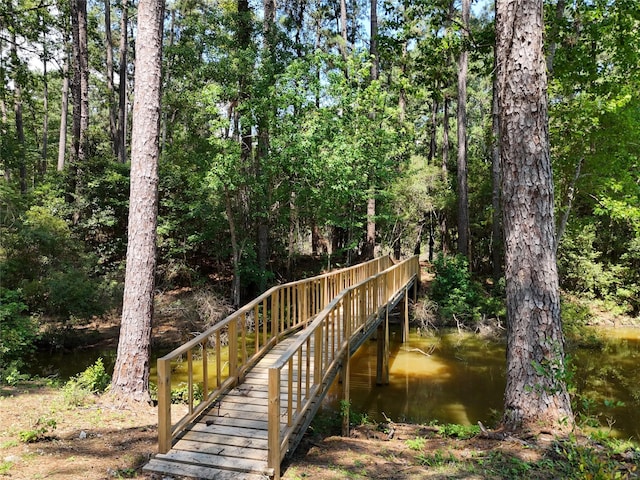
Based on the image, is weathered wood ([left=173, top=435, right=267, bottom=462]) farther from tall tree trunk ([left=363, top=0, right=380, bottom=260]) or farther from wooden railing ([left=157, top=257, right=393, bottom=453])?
tall tree trunk ([left=363, top=0, right=380, bottom=260])

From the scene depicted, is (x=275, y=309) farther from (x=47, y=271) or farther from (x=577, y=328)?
(x=577, y=328)

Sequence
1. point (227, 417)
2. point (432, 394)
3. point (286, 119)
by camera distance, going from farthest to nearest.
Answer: point (286, 119) → point (432, 394) → point (227, 417)

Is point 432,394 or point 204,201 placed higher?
point 204,201

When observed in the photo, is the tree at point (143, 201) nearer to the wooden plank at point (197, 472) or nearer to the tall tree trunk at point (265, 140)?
the wooden plank at point (197, 472)

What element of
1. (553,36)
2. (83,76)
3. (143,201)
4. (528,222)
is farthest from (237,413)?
(83,76)

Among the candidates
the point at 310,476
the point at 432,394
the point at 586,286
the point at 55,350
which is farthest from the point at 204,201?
the point at 586,286

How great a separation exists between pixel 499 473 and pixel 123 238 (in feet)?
42.3

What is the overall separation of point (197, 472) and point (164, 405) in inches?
23.2

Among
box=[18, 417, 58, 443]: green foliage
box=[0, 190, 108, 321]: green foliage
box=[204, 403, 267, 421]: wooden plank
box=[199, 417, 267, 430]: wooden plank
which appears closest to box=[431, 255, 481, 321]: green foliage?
box=[0, 190, 108, 321]: green foliage

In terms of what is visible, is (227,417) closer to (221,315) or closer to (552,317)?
(552,317)

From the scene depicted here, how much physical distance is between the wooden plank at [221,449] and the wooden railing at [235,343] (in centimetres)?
13

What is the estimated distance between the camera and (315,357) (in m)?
4.58

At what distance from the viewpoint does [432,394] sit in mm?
8203

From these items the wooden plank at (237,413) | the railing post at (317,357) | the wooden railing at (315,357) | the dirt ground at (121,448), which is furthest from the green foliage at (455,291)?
the wooden plank at (237,413)
